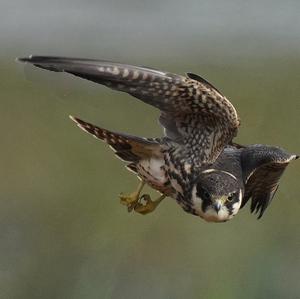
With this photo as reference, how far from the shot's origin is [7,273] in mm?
7648

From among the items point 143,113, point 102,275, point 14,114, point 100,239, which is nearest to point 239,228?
point 100,239

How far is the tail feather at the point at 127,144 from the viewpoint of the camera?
6.31m

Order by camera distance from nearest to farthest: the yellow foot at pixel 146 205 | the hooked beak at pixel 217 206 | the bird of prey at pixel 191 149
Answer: the bird of prey at pixel 191 149
the hooked beak at pixel 217 206
the yellow foot at pixel 146 205

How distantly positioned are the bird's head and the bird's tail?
0.29 metres

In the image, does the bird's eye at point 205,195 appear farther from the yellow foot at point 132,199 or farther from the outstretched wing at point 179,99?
the yellow foot at point 132,199

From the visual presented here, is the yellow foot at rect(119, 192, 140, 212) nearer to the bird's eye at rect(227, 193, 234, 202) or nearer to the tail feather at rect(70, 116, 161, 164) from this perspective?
the tail feather at rect(70, 116, 161, 164)

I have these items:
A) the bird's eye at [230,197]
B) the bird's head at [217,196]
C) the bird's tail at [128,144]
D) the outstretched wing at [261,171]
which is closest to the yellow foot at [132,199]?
the bird's tail at [128,144]

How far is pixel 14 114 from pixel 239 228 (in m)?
2.85

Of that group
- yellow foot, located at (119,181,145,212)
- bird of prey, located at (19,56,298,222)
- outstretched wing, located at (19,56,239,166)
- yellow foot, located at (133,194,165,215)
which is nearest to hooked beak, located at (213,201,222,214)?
bird of prey, located at (19,56,298,222)

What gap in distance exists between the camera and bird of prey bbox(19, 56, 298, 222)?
5855mm

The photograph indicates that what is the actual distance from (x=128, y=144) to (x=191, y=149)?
26cm

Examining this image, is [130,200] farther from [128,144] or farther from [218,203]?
[218,203]

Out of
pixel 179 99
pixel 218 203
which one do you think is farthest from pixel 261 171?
pixel 179 99

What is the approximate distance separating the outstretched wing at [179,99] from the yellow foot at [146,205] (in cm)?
47
